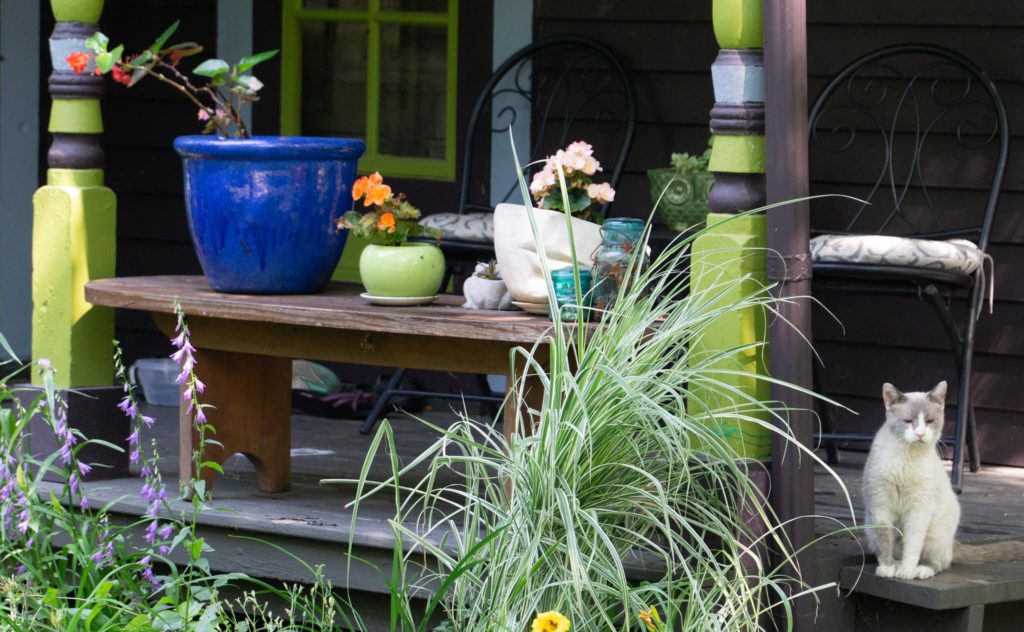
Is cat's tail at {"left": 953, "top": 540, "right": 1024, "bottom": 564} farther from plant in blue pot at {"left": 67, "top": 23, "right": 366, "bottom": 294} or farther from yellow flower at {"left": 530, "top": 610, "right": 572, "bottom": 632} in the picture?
plant in blue pot at {"left": 67, "top": 23, "right": 366, "bottom": 294}

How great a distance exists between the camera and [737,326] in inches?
116

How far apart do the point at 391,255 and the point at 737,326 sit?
78cm

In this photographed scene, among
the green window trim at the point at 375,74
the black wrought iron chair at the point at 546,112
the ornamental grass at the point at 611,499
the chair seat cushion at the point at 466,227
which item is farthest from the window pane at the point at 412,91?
the ornamental grass at the point at 611,499

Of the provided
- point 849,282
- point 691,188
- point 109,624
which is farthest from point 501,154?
point 109,624

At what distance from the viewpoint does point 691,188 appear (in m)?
4.14

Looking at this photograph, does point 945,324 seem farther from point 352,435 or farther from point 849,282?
point 352,435

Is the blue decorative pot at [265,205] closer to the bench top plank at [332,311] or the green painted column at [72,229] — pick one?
the bench top plank at [332,311]

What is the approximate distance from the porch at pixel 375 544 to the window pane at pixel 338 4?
6.49 feet

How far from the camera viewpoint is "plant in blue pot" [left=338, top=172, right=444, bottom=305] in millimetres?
3174

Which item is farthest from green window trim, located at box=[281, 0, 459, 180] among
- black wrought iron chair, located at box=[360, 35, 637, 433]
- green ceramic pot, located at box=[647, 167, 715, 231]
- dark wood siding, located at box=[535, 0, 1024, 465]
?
green ceramic pot, located at box=[647, 167, 715, 231]

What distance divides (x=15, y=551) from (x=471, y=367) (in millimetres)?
1004

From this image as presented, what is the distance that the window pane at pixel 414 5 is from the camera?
512 centimetres

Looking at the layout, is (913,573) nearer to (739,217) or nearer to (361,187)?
(739,217)

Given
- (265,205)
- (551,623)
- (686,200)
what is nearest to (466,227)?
(686,200)
